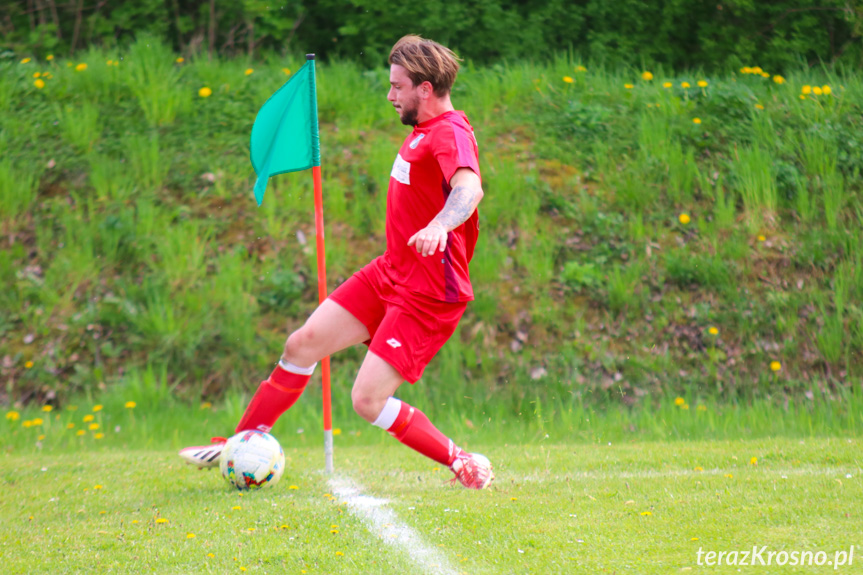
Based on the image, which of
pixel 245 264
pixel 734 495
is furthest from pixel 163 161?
pixel 734 495

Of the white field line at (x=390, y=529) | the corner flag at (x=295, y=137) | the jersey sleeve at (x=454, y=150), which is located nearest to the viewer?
the white field line at (x=390, y=529)

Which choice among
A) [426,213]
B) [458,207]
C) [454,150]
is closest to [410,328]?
[426,213]

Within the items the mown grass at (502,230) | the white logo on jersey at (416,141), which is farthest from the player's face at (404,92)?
the mown grass at (502,230)

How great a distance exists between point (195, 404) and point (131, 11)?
610 centimetres

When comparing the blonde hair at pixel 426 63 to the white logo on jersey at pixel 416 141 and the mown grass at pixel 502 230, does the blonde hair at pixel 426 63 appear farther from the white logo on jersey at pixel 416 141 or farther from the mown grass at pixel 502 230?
the mown grass at pixel 502 230

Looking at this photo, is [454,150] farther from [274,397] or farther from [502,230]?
[502,230]

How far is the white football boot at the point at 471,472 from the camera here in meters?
4.34

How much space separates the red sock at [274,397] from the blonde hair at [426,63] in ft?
5.64

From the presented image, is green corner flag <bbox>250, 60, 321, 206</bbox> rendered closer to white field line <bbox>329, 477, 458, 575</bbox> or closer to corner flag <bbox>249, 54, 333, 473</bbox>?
corner flag <bbox>249, 54, 333, 473</bbox>

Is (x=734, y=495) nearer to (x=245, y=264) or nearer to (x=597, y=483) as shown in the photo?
(x=597, y=483)

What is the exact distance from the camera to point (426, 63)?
12.9ft

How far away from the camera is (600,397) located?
7.00 metres

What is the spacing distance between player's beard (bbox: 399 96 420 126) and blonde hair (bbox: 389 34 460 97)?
0.09 metres

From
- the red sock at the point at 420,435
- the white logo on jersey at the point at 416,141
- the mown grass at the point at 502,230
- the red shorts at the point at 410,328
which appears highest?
the white logo on jersey at the point at 416,141
